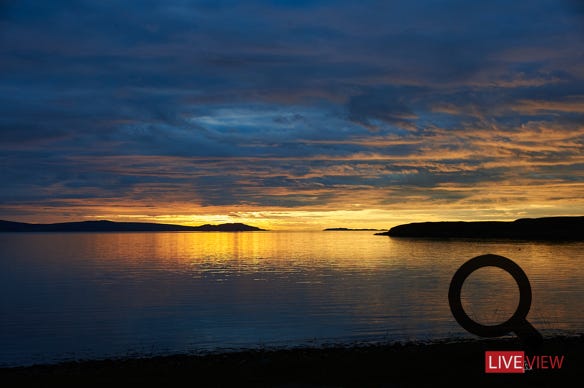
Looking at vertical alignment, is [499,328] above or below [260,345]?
above

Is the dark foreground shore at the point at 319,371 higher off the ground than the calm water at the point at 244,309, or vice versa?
the dark foreground shore at the point at 319,371

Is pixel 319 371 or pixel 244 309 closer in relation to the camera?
pixel 319 371

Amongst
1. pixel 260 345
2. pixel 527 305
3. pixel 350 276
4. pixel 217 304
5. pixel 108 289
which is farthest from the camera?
pixel 350 276

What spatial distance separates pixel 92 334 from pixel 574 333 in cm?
3208

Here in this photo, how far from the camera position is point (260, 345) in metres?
31.7

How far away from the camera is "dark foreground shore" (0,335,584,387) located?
1823cm

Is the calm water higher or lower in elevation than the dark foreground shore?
lower

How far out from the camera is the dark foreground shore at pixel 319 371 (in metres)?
18.2

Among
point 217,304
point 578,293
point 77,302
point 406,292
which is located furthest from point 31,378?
point 578,293

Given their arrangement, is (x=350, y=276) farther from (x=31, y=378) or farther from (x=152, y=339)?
(x=31, y=378)

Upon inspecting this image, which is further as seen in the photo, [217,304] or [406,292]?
[406,292]

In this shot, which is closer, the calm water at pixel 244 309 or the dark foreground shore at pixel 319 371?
the dark foreground shore at pixel 319 371

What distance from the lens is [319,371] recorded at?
21016 millimetres

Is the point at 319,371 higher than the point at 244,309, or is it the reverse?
the point at 319,371
